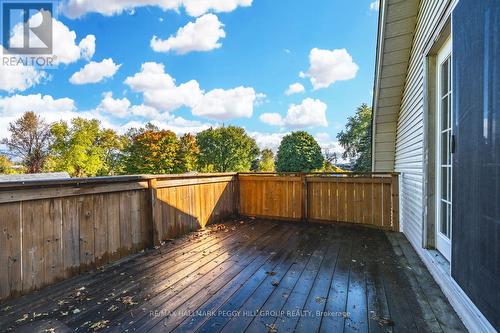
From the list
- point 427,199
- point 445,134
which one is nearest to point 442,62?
point 445,134

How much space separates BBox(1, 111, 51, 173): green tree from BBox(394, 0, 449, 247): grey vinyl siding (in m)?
28.0

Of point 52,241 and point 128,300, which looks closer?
point 128,300

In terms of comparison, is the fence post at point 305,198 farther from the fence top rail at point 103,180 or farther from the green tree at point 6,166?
the green tree at point 6,166

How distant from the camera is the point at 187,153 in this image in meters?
26.6

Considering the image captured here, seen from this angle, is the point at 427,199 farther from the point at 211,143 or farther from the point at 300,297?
the point at 211,143

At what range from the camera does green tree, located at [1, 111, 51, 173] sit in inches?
819

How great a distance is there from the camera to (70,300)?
1.93 m

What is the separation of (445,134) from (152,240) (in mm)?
3693

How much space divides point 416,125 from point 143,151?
26266mm

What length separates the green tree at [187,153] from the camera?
26516 millimetres

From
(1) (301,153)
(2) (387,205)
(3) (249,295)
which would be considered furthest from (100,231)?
(1) (301,153)

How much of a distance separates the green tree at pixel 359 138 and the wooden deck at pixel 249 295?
1662 cm

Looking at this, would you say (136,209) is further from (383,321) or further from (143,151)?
(143,151)

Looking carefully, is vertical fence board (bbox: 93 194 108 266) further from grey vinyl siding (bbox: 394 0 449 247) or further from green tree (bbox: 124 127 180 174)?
green tree (bbox: 124 127 180 174)
